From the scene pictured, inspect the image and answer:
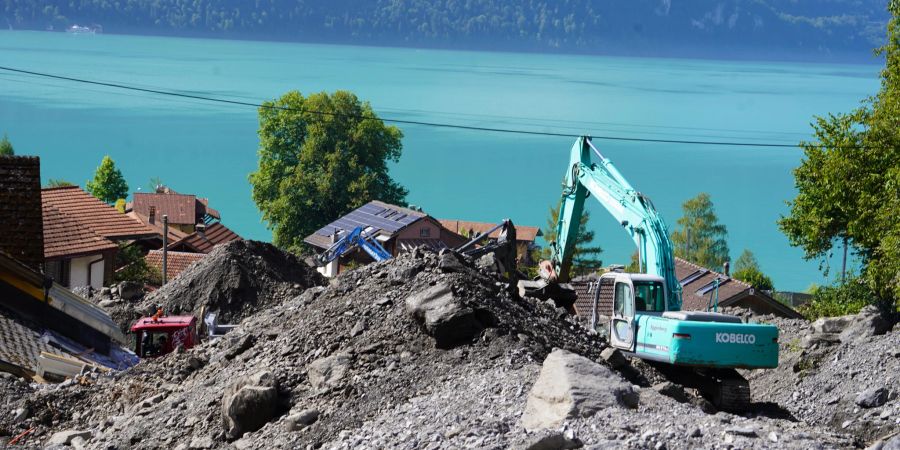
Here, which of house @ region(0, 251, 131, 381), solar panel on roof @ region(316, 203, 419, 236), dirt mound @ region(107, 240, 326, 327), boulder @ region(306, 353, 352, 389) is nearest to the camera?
boulder @ region(306, 353, 352, 389)

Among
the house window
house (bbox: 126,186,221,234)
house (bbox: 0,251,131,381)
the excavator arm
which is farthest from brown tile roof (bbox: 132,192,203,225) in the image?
house (bbox: 0,251,131,381)

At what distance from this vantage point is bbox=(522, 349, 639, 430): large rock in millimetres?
11945

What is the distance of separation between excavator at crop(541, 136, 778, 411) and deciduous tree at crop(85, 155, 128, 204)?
206ft

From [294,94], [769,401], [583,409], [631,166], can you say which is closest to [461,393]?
[583,409]

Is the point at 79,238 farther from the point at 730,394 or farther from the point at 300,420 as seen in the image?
the point at 300,420

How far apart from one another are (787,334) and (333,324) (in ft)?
44.8

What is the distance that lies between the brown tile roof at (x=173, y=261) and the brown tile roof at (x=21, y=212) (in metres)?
24.2

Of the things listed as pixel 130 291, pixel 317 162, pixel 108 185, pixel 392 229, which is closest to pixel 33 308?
pixel 130 291

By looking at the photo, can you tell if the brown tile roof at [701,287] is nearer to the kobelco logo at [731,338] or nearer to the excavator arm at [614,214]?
the excavator arm at [614,214]

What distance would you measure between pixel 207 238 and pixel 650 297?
3996cm

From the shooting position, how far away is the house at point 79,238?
1346 inches

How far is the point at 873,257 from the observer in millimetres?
29984

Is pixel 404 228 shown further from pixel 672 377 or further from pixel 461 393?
pixel 461 393

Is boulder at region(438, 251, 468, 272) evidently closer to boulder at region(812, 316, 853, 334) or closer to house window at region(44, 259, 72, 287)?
boulder at region(812, 316, 853, 334)
